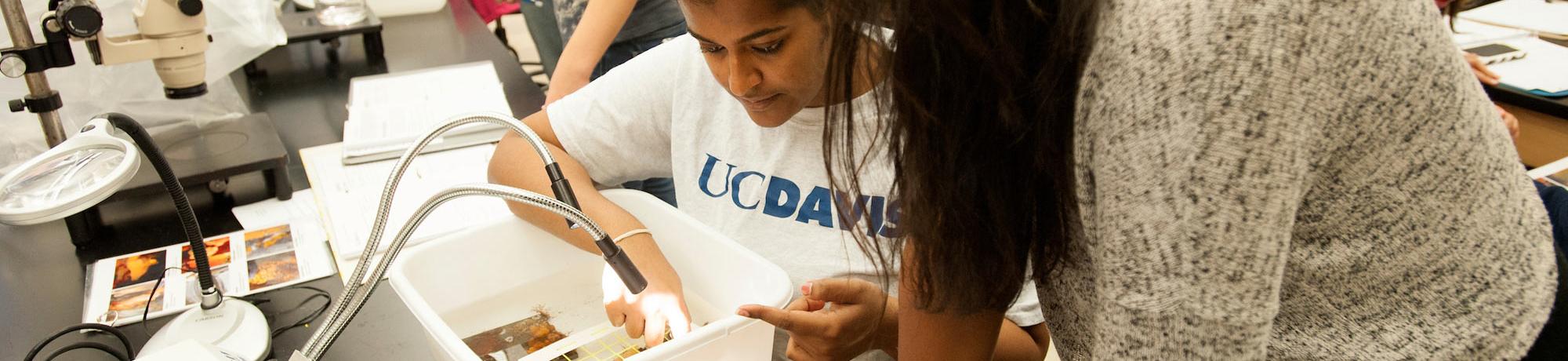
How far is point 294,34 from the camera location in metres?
2.03

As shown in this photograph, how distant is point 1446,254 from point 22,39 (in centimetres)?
151

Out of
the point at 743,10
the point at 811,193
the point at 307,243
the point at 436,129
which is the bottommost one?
the point at 307,243

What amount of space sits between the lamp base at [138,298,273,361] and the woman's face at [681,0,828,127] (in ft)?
1.90

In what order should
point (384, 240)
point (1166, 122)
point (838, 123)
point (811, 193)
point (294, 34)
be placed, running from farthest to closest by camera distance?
point (294, 34) → point (384, 240) → point (811, 193) → point (838, 123) → point (1166, 122)

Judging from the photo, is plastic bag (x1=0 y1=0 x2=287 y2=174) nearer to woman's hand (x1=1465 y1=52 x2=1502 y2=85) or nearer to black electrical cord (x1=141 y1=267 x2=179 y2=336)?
black electrical cord (x1=141 y1=267 x2=179 y2=336)

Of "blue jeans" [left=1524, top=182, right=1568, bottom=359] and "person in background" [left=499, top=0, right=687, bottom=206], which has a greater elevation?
"blue jeans" [left=1524, top=182, right=1568, bottom=359]

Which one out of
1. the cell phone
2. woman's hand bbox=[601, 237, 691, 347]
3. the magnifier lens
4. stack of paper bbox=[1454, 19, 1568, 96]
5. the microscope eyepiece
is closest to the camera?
the magnifier lens

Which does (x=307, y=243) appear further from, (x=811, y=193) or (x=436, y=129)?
(x=811, y=193)

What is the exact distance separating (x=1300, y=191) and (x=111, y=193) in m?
0.91

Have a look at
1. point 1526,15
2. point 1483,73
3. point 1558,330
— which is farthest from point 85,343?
point 1526,15

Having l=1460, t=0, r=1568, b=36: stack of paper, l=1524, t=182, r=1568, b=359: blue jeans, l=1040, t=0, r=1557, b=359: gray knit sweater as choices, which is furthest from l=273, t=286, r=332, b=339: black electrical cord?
l=1460, t=0, r=1568, b=36: stack of paper

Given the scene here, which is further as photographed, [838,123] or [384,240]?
[384,240]

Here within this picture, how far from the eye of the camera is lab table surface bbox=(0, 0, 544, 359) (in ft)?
3.69

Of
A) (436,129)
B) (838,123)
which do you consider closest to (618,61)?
(436,129)
